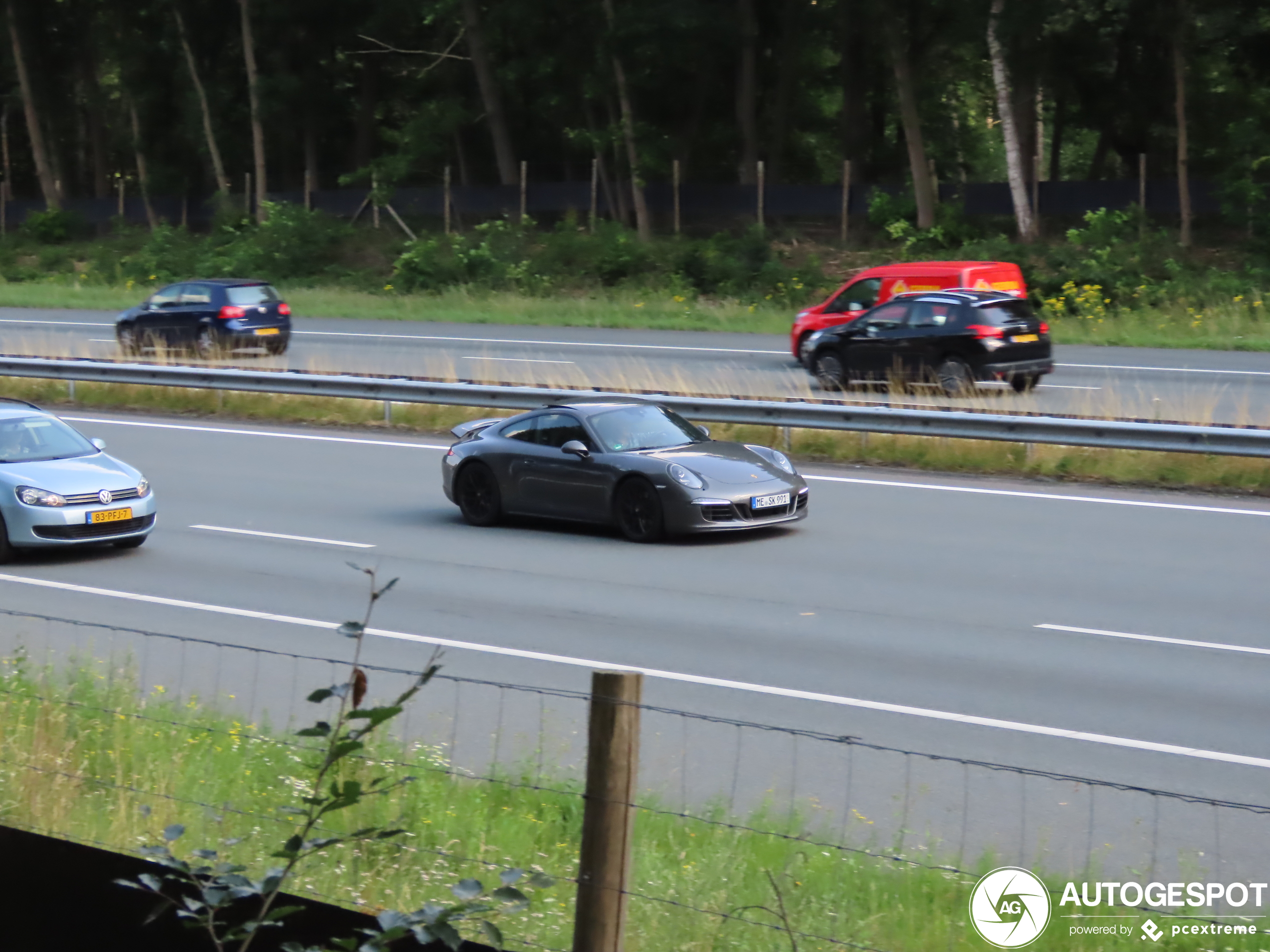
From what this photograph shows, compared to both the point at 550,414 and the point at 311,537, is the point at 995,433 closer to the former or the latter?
the point at 550,414

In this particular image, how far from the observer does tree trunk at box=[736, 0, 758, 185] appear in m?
51.9

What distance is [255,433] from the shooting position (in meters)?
22.8

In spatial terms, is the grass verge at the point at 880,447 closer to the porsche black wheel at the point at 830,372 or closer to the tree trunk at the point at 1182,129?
the porsche black wheel at the point at 830,372

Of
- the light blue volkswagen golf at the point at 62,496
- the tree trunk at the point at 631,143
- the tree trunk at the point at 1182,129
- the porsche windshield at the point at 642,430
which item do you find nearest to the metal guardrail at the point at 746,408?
the porsche windshield at the point at 642,430

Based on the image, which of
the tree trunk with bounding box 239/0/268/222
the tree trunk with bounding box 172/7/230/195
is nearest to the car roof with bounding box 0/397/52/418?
the tree trunk with bounding box 239/0/268/222

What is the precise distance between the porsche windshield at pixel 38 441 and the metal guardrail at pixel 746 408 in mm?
5702

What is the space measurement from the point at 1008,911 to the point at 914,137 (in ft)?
131

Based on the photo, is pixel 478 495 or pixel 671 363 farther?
pixel 671 363

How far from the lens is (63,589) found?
12828 mm

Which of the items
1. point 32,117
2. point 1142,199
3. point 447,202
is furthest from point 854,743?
point 32,117

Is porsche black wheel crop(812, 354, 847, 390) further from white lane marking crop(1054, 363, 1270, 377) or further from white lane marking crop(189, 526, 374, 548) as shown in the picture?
white lane marking crop(189, 526, 374, 548)

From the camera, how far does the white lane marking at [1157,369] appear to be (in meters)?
25.5

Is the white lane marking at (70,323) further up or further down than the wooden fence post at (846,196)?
further down

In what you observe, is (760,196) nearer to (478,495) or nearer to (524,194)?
(524,194)
